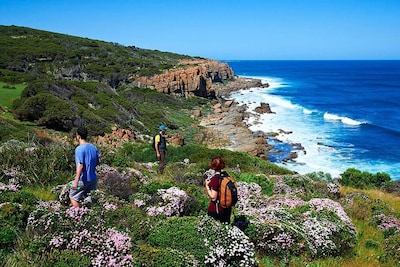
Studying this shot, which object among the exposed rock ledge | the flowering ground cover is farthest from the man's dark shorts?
the exposed rock ledge

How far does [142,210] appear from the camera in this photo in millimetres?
7293

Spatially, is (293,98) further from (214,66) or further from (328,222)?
(328,222)

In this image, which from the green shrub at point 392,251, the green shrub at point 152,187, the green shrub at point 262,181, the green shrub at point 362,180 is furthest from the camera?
the green shrub at point 362,180

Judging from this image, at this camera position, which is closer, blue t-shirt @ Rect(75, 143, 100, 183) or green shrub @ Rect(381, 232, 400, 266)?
blue t-shirt @ Rect(75, 143, 100, 183)

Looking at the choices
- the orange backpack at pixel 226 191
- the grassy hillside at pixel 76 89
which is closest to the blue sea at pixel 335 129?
the grassy hillside at pixel 76 89

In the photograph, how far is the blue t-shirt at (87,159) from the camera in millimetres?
6609

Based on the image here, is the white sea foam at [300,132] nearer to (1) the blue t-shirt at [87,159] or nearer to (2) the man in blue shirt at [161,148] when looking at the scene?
(2) the man in blue shirt at [161,148]

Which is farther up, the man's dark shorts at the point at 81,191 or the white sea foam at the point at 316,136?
the man's dark shorts at the point at 81,191

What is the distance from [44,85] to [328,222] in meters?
28.0

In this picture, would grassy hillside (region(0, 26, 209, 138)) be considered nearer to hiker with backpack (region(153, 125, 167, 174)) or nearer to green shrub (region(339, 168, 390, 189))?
hiker with backpack (region(153, 125, 167, 174))


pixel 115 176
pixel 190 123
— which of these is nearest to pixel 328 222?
pixel 115 176

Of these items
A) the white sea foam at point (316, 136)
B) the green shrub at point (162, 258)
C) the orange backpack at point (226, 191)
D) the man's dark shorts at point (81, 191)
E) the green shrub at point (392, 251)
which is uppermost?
the orange backpack at point (226, 191)

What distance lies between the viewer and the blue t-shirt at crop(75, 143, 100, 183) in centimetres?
661

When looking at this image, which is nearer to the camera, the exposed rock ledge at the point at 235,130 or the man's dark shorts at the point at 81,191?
the man's dark shorts at the point at 81,191
